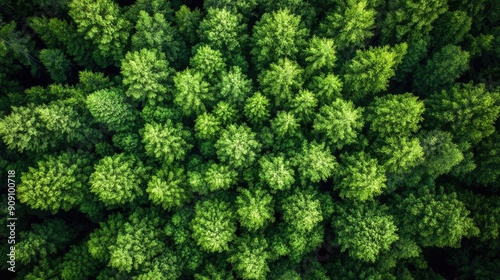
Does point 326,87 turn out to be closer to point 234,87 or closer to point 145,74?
point 234,87

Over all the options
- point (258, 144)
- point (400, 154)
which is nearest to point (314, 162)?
point (258, 144)

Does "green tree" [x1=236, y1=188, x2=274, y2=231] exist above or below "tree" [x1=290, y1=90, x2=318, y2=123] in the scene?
below

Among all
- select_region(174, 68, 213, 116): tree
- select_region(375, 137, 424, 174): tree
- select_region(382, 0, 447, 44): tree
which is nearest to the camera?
select_region(375, 137, 424, 174): tree

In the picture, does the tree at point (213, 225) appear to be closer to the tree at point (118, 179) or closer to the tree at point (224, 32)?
the tree at point (118, 179)

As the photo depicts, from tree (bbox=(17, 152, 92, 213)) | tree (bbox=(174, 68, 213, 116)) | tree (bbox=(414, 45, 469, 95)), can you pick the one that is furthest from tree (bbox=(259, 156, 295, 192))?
tree (bbox=(414, 45, 469, 95))

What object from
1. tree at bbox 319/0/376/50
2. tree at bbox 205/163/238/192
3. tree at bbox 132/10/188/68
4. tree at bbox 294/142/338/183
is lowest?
tree at bbox 205/163/238/192

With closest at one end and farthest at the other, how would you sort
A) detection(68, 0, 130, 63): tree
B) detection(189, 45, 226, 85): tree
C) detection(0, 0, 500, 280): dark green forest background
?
detection(0, 0, 500, 280): dark green forest background < detection(68, 0, 130, 63): tree < detection(189, 45, 226, 85): tree

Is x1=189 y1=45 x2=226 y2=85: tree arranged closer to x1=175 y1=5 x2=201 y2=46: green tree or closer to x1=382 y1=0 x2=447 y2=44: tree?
x1=175 y1=5 x2=201 y2=46: green tree

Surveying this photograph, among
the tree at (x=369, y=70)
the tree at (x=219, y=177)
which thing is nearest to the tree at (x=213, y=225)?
the tree at (x=219, y=177)
